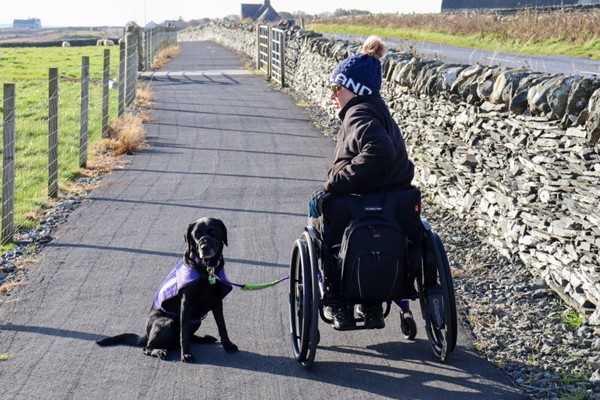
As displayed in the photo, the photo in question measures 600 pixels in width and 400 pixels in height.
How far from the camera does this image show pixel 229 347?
632cm

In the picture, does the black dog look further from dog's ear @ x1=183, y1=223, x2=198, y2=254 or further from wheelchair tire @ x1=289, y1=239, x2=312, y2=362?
wheelchair tire @ x1=289, y1=239, x2=312, y2=362

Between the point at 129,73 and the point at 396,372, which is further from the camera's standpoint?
the point at 129,73

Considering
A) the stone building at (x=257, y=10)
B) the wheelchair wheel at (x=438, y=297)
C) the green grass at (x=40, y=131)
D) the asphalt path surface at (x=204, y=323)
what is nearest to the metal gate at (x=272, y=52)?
the green grass at (x=40, y=131)

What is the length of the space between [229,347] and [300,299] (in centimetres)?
62

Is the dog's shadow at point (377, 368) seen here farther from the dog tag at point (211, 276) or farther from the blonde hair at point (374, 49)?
the blonde hair at point (374, 49)

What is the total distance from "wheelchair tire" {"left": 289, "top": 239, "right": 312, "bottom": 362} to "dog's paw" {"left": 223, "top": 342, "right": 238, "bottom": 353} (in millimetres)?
416

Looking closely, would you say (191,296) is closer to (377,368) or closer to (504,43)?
(377,368)

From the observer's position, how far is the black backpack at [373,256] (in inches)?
225

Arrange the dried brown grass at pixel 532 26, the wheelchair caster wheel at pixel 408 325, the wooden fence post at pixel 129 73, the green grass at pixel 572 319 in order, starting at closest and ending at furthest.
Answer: the wheelchair caster wheel at pixel 408 325 → the green grass at pixel 572 319 → the wooden fence post at pixel 129 73 → the dried brown grass at pixel 532 26

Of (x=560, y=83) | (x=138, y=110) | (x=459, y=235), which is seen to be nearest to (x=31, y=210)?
(x=459, y=235)

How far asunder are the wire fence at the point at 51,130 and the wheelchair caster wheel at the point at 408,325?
16.3 feet

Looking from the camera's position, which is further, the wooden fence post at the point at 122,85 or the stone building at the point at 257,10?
the stone building at the point at 257,10

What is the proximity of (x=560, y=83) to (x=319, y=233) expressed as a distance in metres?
2.77

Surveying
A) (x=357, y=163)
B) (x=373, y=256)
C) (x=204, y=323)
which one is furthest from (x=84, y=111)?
(x=373, y=256)
